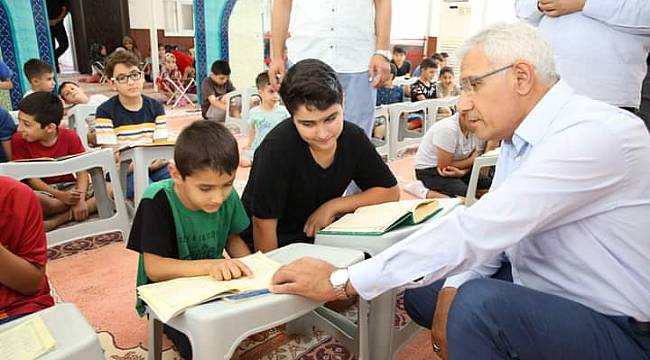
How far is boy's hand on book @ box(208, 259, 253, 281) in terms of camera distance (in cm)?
115

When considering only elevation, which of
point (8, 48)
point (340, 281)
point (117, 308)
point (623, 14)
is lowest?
point (117, 308)

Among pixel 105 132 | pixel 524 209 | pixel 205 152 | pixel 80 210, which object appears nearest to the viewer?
pixel 524 209

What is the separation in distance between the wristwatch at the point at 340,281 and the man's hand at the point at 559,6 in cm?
119

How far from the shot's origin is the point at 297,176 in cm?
166

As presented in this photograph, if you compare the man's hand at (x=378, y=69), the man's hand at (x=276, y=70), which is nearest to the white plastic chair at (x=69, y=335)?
the man's hand at (x=276, y=70)

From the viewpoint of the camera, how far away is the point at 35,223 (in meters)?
1.24

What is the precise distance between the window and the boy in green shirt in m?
8.74

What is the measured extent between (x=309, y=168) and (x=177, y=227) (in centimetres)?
48

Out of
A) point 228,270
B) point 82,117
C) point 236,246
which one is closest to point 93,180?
point 82,117

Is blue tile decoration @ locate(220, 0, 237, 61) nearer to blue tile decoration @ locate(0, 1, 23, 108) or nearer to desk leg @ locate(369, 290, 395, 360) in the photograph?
blue tile decoration @ locate(0, 1, 23, 108)

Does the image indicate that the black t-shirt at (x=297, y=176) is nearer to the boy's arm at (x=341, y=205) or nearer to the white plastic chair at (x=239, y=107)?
the boy's arm at (x=341, y=205)

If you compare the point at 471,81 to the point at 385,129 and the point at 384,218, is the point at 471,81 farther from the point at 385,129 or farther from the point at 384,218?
the point at 385,129

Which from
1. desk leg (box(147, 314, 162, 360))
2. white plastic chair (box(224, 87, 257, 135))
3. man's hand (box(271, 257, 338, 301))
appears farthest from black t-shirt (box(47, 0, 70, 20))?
man's hand (box(271, 257, 338, 301))

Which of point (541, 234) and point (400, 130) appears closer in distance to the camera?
point (541, 234)
